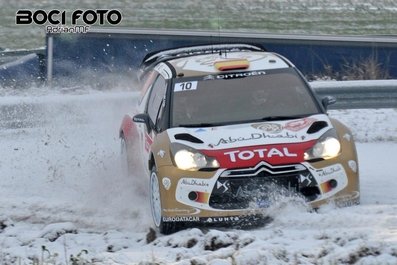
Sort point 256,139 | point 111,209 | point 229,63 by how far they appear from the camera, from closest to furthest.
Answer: point 256,139, point 229,63, point 111,209

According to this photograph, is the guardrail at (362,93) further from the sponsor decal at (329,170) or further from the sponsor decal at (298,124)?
the sponsor decal at (329,170)

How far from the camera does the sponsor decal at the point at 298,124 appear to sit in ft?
33.8

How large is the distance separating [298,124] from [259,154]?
74 centimetres

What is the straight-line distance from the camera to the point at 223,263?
7.81 meters

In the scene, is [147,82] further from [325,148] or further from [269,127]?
[325,148]

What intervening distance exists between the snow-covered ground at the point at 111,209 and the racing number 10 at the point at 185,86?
4.26ft

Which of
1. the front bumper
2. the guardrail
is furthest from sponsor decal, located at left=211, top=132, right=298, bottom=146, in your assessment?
the guardrail

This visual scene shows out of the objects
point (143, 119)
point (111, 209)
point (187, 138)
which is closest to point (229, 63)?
point (143, 119)

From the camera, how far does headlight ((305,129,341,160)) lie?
9.98 meters

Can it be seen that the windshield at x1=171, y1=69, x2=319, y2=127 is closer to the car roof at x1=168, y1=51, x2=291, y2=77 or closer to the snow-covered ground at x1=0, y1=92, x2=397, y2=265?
the car roof at x1=168, y1=51, x2=291, y2=77

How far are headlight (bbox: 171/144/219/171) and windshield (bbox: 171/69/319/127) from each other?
24.9 inches

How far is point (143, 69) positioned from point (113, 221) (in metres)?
2.79

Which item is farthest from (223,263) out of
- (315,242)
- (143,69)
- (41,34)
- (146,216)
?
(41,34)

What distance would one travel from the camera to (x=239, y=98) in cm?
1103
